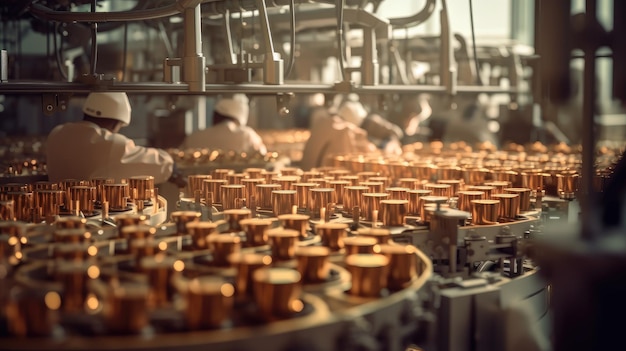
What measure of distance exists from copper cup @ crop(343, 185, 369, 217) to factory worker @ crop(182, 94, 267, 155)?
2.83 meters

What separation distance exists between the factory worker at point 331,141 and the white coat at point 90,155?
5.73 ft

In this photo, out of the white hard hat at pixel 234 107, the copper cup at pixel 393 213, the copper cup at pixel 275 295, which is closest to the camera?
the copper cup at pixel 275 295

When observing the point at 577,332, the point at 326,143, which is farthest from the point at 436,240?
the point at 326,143

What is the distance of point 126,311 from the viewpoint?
138cm

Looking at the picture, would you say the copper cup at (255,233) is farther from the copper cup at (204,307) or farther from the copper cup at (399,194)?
the copper cup at (399,194)

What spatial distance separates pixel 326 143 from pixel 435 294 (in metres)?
3.90

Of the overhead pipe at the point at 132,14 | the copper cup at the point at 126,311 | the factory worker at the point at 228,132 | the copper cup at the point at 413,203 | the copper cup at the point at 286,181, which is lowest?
the copper cup at the point at 126,311

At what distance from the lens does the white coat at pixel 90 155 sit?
4066mm

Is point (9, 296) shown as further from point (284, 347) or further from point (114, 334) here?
point (284, 347)

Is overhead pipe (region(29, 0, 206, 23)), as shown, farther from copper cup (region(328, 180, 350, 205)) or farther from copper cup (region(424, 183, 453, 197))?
copper cup (region(424, 183, 453, 197))

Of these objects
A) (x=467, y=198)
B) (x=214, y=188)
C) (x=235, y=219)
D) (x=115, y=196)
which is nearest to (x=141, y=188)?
(x=115, y=196)

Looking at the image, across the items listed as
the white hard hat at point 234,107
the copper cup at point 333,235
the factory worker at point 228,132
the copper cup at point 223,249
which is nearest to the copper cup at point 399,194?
the copper cup at point 333,235

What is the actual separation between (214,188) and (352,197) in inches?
24.2

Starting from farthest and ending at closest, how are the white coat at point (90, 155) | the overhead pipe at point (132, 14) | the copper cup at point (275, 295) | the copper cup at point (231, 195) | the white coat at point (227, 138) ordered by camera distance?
the white coat at point (227, 138)
the white coat at point (90, 155)
the copper cup at point (231, 195)
the overhead pipe at point (132, 14)
the copper cup at point (275, 295)
